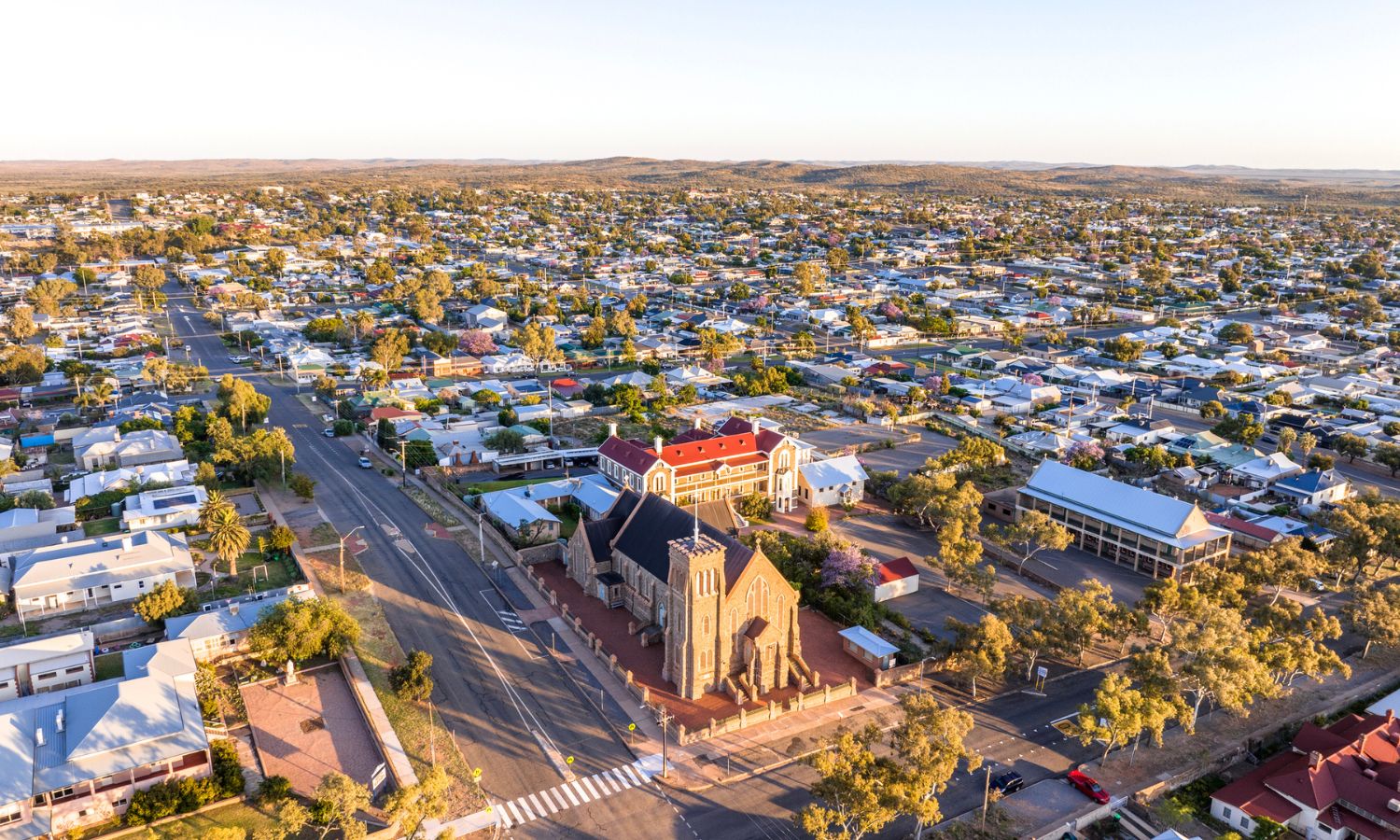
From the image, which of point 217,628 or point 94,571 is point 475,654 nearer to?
point 217,628

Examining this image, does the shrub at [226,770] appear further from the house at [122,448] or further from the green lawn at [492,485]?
the house at [122,448]

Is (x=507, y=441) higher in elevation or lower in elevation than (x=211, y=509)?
lower

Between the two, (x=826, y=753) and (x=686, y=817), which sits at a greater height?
(x=826, y=753)

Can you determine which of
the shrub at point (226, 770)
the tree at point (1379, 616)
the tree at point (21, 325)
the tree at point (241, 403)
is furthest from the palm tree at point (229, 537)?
the tree at point (21, 325)

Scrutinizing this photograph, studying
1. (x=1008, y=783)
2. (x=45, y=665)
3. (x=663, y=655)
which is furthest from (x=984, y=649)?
(x=45, y=665)

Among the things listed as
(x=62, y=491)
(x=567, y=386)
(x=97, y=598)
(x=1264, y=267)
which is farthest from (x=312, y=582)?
(x=1264, y=267)

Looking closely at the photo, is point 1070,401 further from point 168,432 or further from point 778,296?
point 168,432
